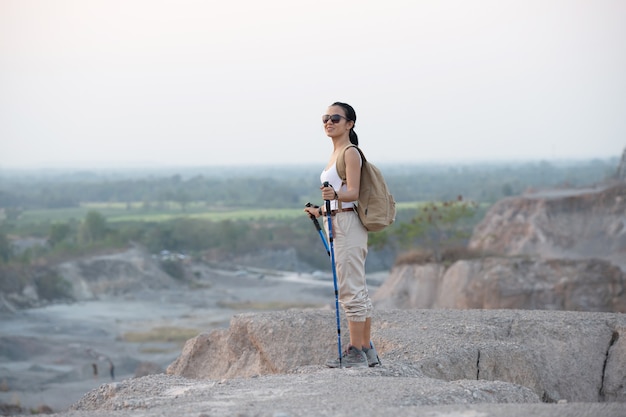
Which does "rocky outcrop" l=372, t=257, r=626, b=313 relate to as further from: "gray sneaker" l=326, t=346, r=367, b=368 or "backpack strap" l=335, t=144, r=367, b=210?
"backpack strap" l=335, t=144, r=367, b=210

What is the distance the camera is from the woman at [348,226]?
7051 millimetres

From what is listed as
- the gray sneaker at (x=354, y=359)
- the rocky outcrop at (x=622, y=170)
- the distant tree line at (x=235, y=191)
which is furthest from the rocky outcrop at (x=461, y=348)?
the distant tree line at (x=235, y=191)

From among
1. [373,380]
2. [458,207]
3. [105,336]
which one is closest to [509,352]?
[373,380]

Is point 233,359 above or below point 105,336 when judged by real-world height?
above

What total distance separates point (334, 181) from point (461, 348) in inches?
96.0

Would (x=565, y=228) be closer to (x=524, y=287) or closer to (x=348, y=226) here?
(x=524, y=287)

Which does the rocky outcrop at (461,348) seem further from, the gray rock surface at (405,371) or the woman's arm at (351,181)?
the woman's arm at (351,181)

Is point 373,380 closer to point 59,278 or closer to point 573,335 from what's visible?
point 573,335

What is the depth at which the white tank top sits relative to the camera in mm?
7109

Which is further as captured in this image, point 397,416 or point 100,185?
point 100,185

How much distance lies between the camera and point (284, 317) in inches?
393

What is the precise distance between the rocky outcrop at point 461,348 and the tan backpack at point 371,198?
1481mm

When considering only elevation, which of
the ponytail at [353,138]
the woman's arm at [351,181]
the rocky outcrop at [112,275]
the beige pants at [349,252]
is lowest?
the rocky outcrop at [112,275]

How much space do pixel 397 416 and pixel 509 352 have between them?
354 centimetres
